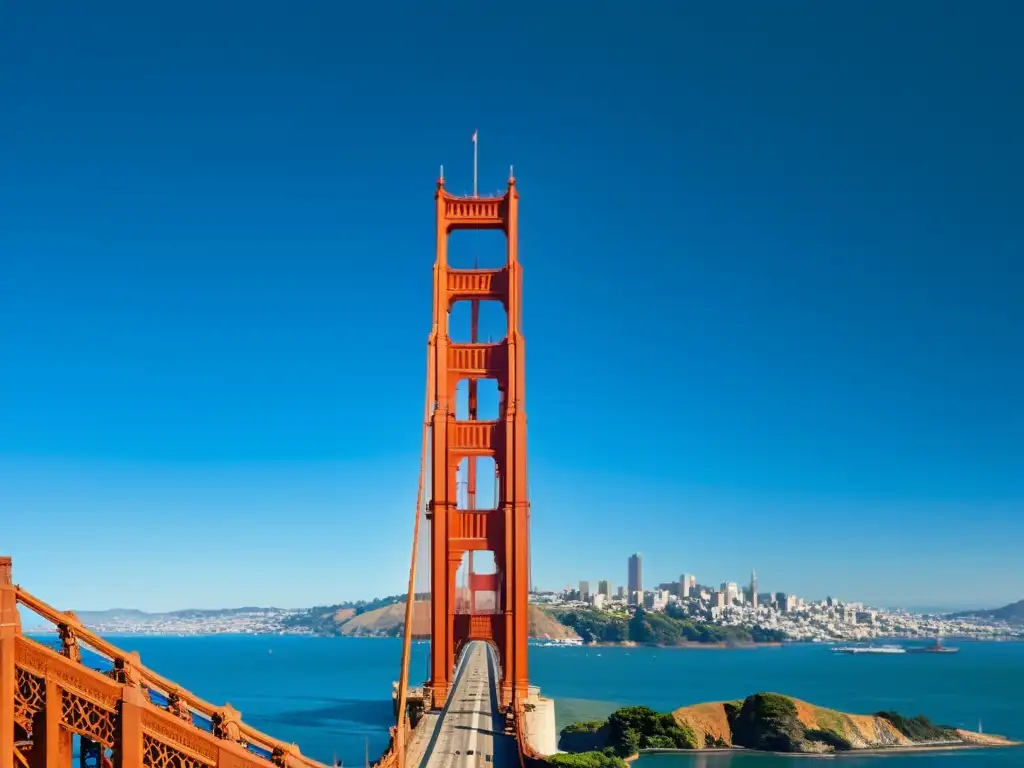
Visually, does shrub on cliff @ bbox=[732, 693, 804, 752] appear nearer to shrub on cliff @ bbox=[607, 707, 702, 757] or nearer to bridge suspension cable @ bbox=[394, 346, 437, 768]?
shrub on cliff @ bbox=[607, 707, 702, 757]

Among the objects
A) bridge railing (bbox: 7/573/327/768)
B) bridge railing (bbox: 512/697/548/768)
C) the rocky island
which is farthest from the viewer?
the rocky island

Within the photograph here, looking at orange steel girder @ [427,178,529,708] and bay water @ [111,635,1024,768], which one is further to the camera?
bay water @ [111,635,1024,768]

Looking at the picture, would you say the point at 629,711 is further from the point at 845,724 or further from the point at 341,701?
the point at 341,701

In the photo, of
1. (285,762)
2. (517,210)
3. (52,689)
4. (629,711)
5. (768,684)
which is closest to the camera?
(52,689)

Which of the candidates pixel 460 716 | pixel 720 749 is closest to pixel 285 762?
pixel 460 716

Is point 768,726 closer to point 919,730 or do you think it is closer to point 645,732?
point 645,732

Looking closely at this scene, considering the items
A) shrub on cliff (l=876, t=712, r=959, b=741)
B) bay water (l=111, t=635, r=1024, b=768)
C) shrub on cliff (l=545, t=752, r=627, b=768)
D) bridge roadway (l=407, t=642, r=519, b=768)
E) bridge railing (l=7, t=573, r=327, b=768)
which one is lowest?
bay water (l=111, t=635, r=1024, b=768)

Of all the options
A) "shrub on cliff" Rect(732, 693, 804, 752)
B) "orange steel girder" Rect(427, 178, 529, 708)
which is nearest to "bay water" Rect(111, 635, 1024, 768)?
"shrub on cliff" Rect(732, 693, 804, 752)
